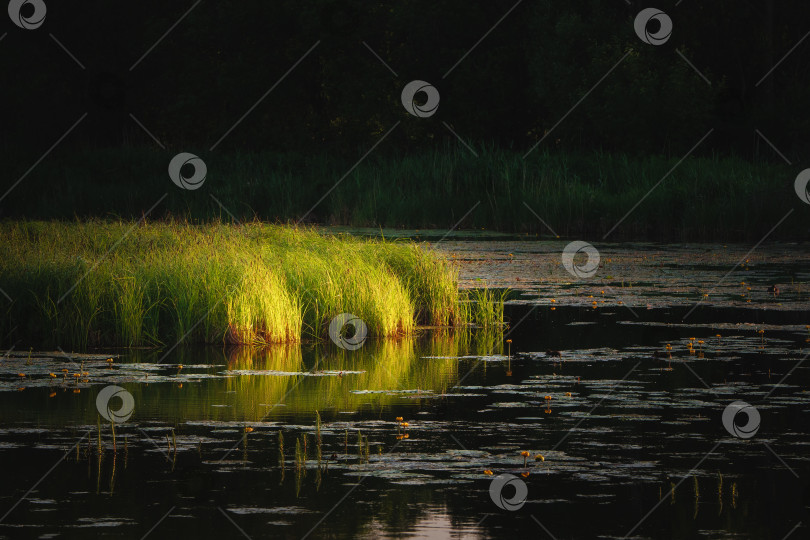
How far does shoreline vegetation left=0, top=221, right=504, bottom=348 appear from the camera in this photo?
11.6 metres

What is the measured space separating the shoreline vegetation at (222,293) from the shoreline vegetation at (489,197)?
9229 mm

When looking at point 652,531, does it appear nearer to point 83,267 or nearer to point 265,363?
point 265,363

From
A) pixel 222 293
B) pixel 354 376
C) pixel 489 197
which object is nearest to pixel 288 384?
pixel 354 376

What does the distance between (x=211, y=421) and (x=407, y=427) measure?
1.14 meters

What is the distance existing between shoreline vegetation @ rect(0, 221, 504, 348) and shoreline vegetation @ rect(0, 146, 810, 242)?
923 cm

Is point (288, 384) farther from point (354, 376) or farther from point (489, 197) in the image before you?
point (489, 197)

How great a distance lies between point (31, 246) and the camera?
50.2 feet

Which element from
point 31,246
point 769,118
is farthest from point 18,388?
point 769,118

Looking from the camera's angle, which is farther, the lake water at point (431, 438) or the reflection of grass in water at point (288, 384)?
the reflection of grass in water at point (288, 384)

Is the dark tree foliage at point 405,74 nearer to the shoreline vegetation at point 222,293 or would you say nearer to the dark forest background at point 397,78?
the dark forest background at point 397,78

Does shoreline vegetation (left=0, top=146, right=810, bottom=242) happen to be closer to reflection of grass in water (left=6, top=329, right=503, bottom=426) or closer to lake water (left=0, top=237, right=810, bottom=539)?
reflection of grass in water (left=6, top=329, right=503, bottom=426)

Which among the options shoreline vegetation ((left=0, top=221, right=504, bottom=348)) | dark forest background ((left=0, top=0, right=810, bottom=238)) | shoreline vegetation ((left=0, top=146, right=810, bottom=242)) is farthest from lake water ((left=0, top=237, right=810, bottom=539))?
dark forest background ((left=0, top=0, right=810, bottom=238))

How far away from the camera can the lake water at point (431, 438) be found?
579 cm

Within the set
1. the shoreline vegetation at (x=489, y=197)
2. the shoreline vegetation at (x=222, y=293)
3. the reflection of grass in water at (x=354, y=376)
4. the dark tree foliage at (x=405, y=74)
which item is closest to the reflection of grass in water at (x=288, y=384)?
the reflection of grass in water at (x=354, y=376)
